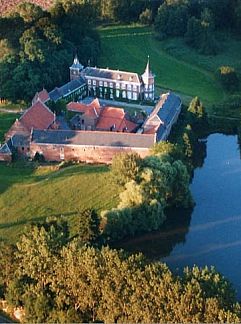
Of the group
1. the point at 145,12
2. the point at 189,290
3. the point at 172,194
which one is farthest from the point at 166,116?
the point at 145,12

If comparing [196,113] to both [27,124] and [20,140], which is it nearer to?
[27,124]

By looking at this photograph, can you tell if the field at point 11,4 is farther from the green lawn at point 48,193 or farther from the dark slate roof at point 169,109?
the green lawn at point 48,193

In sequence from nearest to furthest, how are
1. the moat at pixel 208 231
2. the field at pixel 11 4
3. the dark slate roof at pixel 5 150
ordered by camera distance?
the moat at pixel 208 231
the dark slate roof at pixel 5 150
the field at pixel 11 4

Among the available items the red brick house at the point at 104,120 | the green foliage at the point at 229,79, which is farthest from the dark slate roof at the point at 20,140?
the green foliage at the point at 229,79

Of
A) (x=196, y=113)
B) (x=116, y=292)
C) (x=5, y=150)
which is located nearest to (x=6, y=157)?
(x=5, y=150)

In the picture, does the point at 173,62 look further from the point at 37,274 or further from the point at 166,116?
the point at 37,274

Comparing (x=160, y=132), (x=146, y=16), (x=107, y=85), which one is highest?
(x=146, y=16)

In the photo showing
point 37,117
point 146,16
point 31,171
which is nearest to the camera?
point 31,171
